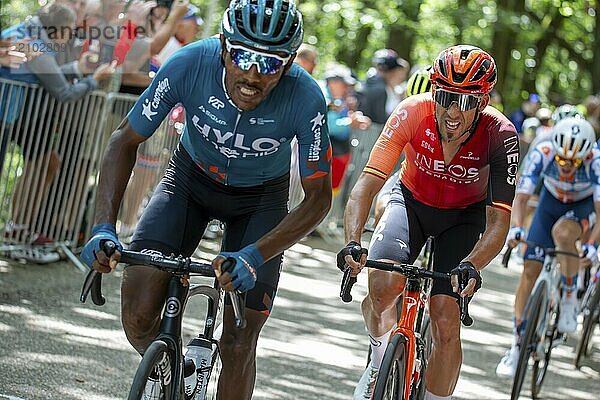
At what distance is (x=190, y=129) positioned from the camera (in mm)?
5383

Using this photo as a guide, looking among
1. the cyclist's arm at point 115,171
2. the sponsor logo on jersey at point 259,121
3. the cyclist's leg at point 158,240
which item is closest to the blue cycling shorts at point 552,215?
the cyclist's leg at point 158,240

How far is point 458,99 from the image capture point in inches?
231

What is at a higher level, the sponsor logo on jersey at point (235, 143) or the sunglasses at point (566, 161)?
the sunglasses at point (566, 161)

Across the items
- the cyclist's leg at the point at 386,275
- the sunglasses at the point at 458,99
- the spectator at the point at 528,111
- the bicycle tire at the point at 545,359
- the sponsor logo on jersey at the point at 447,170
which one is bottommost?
the bicycle tire at the point at 545,359

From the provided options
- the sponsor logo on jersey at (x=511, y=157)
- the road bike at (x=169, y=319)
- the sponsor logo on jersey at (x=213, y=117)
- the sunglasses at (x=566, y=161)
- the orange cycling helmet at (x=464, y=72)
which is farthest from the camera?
the sunglasses at (x=566, y=161)

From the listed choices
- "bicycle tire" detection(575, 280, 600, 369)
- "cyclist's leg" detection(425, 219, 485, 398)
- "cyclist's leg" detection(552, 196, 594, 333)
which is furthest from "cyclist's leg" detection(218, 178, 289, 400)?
"bicycle tire" detection(575, 280, 600, 369)

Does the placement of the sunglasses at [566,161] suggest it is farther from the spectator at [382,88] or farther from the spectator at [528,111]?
the spectator at [528,111]

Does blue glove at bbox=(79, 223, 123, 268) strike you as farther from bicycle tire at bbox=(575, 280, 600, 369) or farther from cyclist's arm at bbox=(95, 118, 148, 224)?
bicycle tire at bbox=(575, 280, 600, 369)

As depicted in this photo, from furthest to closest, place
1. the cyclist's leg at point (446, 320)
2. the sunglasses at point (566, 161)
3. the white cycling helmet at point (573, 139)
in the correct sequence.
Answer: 1. the sunglasses at point (566, 161)
2. the white cycling helmet at point (573, 139)
3. the cyclist's leg at point (446, 320)

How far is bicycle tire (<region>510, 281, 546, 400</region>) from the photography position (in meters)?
8.21

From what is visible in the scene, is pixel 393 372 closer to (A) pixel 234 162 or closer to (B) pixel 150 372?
(A) pixel 234 162

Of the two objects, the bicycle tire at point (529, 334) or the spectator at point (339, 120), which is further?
the spectator at point (339, 120)

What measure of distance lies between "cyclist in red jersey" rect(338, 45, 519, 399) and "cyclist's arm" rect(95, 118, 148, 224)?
4.32 ft

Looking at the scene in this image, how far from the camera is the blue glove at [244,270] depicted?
446 cm
